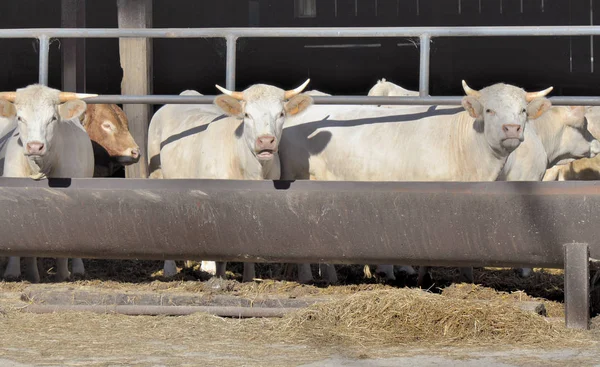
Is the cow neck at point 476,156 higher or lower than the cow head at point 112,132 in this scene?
lower

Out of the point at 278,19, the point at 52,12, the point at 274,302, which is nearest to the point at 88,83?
the point at 52,12

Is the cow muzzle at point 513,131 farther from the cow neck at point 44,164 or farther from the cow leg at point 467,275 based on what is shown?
the cow neck at point 44,164

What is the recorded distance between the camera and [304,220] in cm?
729

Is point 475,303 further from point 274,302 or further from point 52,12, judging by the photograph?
point 52,12

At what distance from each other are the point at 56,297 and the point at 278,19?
11.0 m

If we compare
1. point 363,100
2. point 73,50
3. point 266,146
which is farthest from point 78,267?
point 73,50

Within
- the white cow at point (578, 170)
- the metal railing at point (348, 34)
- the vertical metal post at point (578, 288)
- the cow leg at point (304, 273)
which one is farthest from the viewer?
the white cow at point (578, 170)

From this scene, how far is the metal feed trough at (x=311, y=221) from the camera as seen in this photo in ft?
22.9

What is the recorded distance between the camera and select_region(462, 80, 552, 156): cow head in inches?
324

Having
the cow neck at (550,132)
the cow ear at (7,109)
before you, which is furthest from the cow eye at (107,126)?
the cow neck at (550,132)

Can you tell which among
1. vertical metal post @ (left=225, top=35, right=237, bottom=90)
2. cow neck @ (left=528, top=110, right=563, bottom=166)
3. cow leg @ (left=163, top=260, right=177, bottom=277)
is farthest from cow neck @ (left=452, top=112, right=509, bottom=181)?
cow leg @ (left=163, top=260, right=177, bottom=277)

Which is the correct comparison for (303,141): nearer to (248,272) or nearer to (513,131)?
(248,272)

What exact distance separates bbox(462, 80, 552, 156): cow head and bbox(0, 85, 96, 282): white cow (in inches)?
121

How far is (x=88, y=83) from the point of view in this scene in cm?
1831
